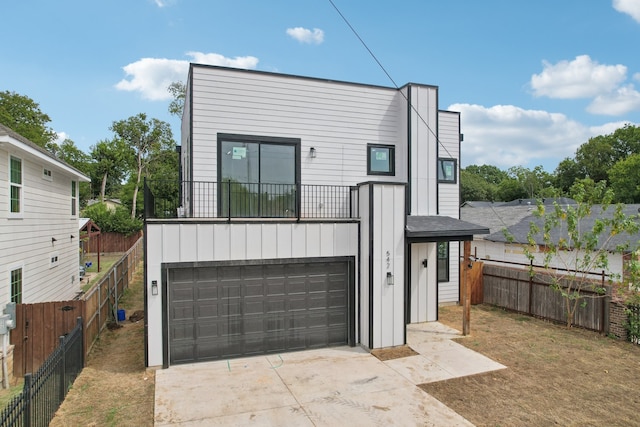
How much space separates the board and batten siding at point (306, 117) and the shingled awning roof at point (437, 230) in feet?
5.18

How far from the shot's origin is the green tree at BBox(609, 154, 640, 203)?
132ft

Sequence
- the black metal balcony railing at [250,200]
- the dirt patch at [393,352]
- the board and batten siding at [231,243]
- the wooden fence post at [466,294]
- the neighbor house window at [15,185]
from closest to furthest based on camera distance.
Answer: the board and batten siding at [231,243] → the dirt patch at [393,352] → the neighbor house window at [15,185] → the black metal balcony railing at [250,200] → the wooden fence post at [466,294]

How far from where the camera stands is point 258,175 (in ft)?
32.2

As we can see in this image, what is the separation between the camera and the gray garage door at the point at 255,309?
25.8ft

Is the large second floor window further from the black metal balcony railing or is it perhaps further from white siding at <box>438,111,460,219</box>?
white siding at <box>438,111,460,219</box>

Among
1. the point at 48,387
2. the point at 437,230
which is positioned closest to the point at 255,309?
the point at 48,387

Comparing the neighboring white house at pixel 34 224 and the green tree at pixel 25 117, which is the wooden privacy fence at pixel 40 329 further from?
the green tree at pixel 25 117

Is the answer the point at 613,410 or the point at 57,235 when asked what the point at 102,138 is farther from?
the point at 613,410

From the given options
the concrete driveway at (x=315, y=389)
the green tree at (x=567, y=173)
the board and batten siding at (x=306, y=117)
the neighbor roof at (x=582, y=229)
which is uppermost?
the green tree at (x=567, y=173)

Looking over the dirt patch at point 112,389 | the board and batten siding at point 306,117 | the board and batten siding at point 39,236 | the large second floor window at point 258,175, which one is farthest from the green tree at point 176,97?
the dirt patch at point 112,389

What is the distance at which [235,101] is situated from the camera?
378 inches

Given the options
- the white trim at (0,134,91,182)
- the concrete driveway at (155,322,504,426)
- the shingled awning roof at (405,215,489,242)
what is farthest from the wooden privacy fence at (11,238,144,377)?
the shingled awning roof at (405,215,489,242)

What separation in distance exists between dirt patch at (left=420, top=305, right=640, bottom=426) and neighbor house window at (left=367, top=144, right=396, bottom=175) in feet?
16.8

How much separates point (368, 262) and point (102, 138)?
4059cm
